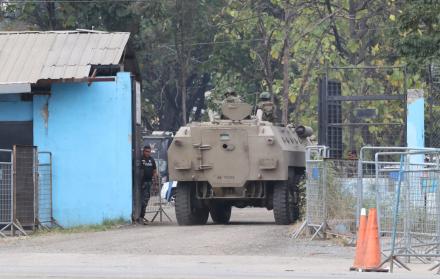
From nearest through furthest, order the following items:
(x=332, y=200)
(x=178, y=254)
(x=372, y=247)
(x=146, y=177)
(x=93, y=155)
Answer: (x=372, y=247)
(x=178, y=254)
(x=332, y=200)
(x=93, y=155)
(x=146, y=177)

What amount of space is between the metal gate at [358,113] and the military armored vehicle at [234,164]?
2594mm

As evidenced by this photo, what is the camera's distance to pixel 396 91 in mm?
39312

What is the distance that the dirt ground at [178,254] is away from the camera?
47.8 ft

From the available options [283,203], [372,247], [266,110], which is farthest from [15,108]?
[372,247]

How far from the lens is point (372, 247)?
1448 centimetres

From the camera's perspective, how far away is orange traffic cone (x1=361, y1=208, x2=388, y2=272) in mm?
14406

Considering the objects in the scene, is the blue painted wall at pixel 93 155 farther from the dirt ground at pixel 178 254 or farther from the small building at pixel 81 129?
the dirt ground at pixel 178 254

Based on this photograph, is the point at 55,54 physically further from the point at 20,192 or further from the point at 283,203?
the point at 283,203

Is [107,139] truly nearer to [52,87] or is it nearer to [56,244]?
[52,87]

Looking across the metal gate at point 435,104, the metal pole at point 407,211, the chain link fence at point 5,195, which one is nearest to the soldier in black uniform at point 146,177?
the chain link fence at point 5,195

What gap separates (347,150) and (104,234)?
29.7 ft

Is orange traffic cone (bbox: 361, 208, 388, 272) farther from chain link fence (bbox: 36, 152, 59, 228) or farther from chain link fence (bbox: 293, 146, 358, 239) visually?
chain link fence (bbox: 36, 152, 59, 228)

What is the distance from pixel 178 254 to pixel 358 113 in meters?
11.5

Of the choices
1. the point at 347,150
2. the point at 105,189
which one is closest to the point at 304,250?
the point at 105,189
